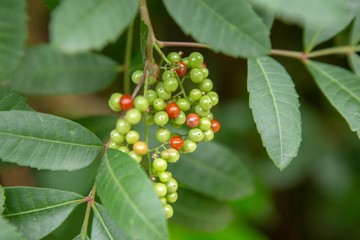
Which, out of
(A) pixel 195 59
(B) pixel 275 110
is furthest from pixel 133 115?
(B) pixel 275 110

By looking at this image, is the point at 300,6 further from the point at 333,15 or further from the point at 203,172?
the point at 203,172

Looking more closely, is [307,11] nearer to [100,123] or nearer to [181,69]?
[181,69]

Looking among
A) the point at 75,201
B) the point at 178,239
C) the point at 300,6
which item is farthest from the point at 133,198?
the point at 178,239

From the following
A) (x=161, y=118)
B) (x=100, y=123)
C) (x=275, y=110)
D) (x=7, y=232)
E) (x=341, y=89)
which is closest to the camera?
(x=7, y=232)

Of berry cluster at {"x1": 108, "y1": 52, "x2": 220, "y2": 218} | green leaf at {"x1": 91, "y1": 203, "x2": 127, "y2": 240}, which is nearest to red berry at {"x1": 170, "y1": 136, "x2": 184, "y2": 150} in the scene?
berry cluster at {"x1": 108, "y1": 52, "x2": 220, "y2": 218}

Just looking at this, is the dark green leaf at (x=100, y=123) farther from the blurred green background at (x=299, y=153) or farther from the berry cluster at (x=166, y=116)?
the blurred green background at (x=299, y=153)

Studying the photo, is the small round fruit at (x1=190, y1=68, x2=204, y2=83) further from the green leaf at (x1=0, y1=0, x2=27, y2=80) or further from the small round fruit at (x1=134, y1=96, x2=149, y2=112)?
the green leaf at (x1=0, y1=0, x2=27, y2=80)
